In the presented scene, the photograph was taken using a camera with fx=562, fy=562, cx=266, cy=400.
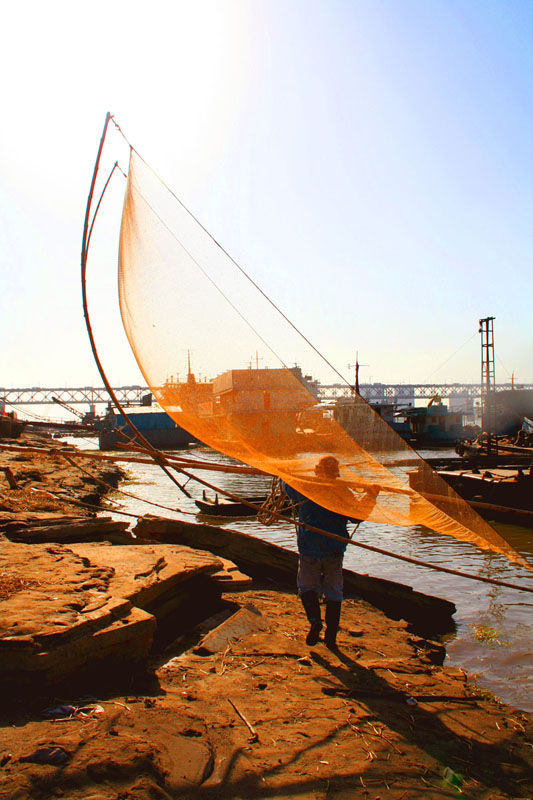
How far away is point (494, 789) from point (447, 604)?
431 centimetres

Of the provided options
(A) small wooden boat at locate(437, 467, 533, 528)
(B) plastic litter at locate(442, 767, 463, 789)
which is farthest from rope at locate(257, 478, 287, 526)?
(A) small wooden boat at locate(437, 467, 533, 528)

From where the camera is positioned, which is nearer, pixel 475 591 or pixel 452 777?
pixel 452 777

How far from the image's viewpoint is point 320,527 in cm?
508

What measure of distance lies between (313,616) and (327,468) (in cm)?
139

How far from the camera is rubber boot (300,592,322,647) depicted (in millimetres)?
5051

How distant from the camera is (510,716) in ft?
14.2

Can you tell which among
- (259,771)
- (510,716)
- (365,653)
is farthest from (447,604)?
(259,771)

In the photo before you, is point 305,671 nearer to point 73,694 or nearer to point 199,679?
point 199,679

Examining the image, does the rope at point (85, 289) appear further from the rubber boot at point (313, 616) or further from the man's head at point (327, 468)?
the rubber boot at point (313, 616)

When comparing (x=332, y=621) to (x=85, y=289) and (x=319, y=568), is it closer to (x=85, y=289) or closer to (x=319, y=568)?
(x=319, y=568)

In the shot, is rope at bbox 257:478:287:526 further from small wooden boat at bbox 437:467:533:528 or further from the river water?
small wooden boat at bbox 437:467:533:528

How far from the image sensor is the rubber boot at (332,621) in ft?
16.6

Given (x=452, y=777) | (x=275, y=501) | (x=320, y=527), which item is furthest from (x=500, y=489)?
(x=452, y=777)

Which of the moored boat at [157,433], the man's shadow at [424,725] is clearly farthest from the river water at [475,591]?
the moored boat at [157,433]
